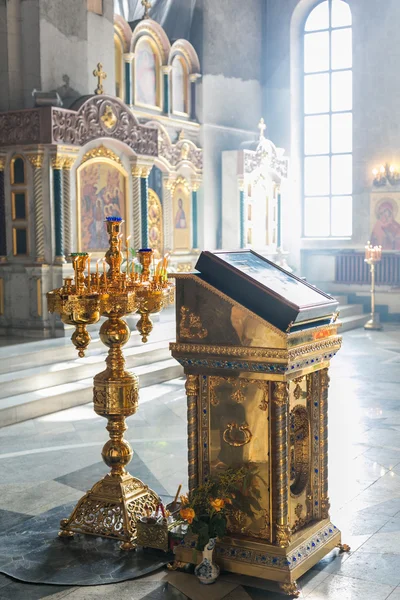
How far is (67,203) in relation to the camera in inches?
432

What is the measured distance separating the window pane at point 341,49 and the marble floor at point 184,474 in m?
9.23

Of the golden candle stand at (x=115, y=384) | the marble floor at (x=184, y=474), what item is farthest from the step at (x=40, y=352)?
the golden candle stand at (x=115, y=384)

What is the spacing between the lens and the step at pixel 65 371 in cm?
848

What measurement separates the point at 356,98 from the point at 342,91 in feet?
2.38

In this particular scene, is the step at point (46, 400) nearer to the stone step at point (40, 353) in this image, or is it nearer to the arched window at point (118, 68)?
the stone step at point (40, 353)

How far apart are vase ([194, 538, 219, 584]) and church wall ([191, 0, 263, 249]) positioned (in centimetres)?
1163

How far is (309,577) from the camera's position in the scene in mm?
4262

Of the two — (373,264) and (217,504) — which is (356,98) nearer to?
(373,264)

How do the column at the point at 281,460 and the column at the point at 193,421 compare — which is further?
the column at the point at 193,421

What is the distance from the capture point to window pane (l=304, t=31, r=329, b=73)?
17.9 metres

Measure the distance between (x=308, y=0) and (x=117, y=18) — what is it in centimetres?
615

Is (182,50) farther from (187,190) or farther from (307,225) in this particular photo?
(307,225)

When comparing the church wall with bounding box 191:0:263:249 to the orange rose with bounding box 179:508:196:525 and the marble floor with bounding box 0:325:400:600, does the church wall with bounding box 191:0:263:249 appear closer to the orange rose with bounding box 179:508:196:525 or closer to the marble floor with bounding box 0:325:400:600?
the marble floor with bounding box 0:325:400:600

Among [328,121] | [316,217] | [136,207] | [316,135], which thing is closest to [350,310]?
[316,217]
